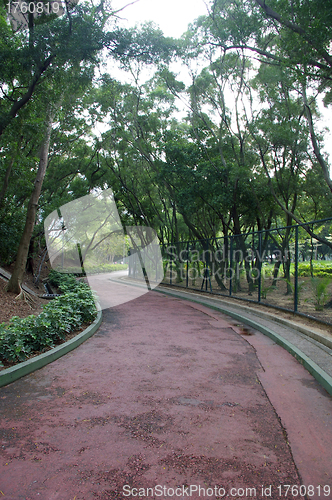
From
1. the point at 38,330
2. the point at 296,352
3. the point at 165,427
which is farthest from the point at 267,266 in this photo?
the point at 165,427

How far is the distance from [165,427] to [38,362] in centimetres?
275

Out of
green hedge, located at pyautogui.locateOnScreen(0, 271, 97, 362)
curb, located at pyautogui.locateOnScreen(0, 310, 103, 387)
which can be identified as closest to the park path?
curb, located at pyautogui.locateOnScreen(0, 310, 103, 387)

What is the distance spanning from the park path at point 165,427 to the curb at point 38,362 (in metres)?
0.14

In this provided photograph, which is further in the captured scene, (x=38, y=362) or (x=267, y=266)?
(x=267, y=266)

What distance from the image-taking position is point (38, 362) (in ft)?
17.8

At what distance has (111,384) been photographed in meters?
4.77

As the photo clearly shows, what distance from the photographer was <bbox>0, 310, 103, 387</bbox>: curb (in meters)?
4.76

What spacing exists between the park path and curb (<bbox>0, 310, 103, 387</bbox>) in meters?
0.14

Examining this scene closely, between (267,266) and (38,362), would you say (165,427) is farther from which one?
(267,266)

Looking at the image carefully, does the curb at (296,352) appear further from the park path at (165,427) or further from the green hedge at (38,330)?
the green hedge at (38,330)

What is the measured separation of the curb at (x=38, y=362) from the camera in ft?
15.6

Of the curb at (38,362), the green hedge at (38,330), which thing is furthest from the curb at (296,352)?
the green hedge at (38,330)

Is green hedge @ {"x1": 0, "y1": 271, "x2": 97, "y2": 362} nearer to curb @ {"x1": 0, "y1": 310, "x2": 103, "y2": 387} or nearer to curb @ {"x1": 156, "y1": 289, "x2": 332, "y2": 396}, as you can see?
curb @ {"x1": 0, "y1": 310, "x2": 103, "y2": 387}

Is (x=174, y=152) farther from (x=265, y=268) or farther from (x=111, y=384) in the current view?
(x=111, y=384)
